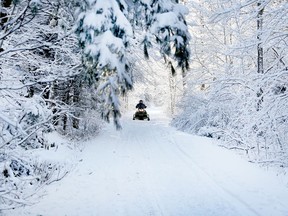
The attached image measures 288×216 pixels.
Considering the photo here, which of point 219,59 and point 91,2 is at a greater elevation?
point 219,59

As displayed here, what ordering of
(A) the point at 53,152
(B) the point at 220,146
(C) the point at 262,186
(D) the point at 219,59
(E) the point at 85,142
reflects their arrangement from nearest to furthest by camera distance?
1. (C) the point at 262,186
2. (A) the point at 53,152
3. (B) the point at 220,146
4. (E) the point at 85,142
5. (D) the point at 219,59

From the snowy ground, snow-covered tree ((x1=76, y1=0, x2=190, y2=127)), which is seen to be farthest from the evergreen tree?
the snowy ground

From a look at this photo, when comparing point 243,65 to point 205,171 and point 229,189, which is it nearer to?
point 205,171

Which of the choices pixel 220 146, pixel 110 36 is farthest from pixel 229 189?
pixel 220 146

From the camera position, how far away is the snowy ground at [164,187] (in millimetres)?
6898

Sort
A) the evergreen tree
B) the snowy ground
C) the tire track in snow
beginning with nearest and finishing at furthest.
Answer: the evergreen tree
the snowy ground
the tire track in snow

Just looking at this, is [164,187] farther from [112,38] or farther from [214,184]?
[112,38]

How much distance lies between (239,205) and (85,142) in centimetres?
1025

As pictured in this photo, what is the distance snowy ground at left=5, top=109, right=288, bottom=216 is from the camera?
6898mm

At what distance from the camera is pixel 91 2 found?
417 cm

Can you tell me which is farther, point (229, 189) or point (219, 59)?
point (219, 59)

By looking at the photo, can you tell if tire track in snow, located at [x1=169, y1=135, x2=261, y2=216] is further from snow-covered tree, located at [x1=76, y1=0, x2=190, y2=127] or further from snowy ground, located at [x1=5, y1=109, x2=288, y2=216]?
snow-covered tree, located at [x1=76, y1=0, x2=190, y2=127]

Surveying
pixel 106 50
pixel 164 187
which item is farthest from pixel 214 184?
pixel 106 50

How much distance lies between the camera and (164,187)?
27.7 ft
